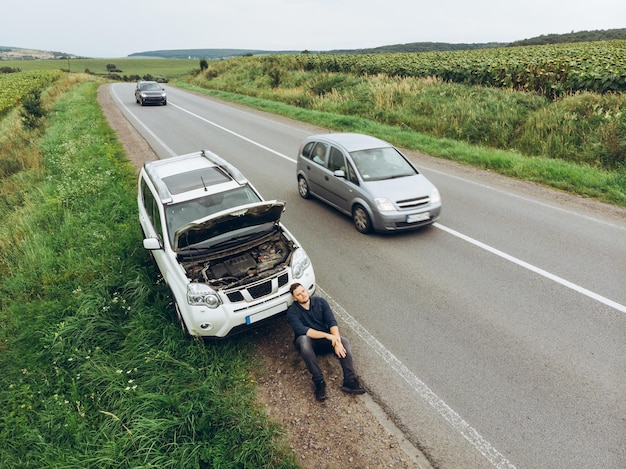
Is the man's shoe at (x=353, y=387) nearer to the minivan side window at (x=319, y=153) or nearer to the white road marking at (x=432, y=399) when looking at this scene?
the white road marking at (x=432, y=399)

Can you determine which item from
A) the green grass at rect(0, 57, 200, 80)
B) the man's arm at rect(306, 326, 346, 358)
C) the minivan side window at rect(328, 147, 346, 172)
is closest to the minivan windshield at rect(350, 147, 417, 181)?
the minivan side window at rect(328, 147, 346, 172)

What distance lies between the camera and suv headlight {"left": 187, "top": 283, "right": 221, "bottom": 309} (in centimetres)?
471

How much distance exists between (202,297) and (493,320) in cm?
388

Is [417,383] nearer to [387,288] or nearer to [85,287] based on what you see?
[387,288]

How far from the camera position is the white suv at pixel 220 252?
15.6ft

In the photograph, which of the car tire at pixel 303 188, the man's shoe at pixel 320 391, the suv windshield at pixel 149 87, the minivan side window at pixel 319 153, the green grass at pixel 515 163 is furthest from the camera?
the suv windshield at pixel 149 87

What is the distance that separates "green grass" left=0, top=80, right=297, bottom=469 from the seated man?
2.29ft

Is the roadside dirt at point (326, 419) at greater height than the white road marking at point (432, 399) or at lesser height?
lesser

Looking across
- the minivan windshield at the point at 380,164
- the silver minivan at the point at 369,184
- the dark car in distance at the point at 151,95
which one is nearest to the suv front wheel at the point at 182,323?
the silver minivan at the point at 369,184

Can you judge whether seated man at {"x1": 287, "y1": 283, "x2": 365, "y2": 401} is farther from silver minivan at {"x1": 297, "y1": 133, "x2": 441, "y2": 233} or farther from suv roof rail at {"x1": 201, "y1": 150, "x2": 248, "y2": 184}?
silver minivan at {"x1": 297, "y1": 133, "x2": 441, "y2": 233}

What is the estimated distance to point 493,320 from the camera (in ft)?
17.6

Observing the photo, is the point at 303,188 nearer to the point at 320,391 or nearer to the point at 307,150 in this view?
the point at 307,150

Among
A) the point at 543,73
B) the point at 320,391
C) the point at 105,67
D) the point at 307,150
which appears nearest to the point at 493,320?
the point at 320,391

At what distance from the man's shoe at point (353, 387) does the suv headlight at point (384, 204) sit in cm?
394
